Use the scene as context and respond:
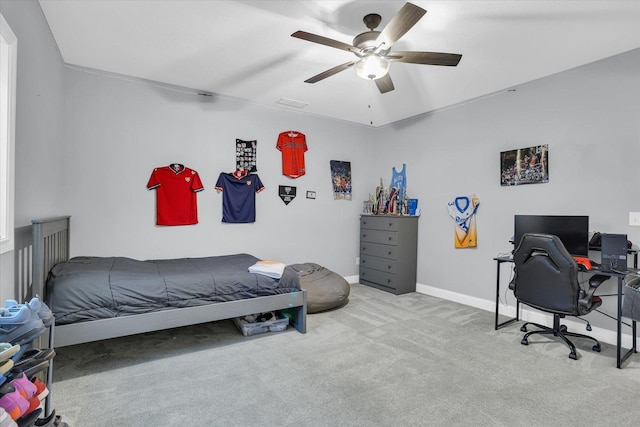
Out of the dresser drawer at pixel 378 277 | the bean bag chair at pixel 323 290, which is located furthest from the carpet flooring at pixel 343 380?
the dresser drawer at pixel 378 277

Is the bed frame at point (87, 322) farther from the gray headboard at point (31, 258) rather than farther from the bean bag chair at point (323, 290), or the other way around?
the bean bag chair at point (323, 290)

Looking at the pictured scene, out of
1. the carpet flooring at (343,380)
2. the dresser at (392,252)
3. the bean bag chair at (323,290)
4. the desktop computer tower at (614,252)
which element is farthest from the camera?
the dresser at (392,252)

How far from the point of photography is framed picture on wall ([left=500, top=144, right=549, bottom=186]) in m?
3.37

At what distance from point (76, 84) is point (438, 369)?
13.7 feet

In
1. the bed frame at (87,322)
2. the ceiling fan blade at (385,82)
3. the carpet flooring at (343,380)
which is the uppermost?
the ceiling fan blade at (385,82)

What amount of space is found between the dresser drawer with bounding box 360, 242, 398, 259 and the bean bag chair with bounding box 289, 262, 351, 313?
37.4 inches

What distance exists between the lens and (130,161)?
3.54m

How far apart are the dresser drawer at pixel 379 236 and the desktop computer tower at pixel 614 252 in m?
2.24

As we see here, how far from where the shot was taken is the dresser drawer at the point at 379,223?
4.53m

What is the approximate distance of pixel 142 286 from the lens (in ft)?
7.89

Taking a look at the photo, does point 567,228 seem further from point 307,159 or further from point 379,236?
point 307,159

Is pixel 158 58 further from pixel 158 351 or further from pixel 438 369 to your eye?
pixel 438 369

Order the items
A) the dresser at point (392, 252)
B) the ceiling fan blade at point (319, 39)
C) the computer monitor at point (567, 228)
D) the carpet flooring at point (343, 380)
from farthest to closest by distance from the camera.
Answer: the dresser at point (392, 252) < the computer monitor at point (567, 228) < the ceiling fan blade at point (319, 39) < the carpet flooring at point (343, 380)

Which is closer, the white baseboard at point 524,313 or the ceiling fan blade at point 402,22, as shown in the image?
the ceiling fan blade at point 402,22
